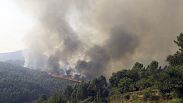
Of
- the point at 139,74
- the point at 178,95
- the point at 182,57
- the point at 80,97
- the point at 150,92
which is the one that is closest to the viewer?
the point at 178,95

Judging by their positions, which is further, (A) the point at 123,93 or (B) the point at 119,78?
(B) the point at 119,78

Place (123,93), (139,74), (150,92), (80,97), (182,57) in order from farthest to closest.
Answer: (80,97)
(139,74)
(123,93)
(182,57)
(150,92)

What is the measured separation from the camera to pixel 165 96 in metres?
84.9

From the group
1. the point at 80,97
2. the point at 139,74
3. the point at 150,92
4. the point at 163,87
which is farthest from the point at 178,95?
the point at 80,97

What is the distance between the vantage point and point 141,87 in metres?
106

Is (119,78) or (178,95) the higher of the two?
(119,78)

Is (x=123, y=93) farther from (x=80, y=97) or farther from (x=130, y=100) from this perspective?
(x=80, y=97)

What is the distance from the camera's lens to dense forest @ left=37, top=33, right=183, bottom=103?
8219cm

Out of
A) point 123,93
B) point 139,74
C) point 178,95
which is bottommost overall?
point 178,95

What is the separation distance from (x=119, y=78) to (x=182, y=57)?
30.5 meters

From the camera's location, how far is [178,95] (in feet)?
264

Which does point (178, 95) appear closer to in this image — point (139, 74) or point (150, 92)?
point (150, 92)

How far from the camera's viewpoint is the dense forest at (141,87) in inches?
3236

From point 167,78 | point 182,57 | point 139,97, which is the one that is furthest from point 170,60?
point 167,78
